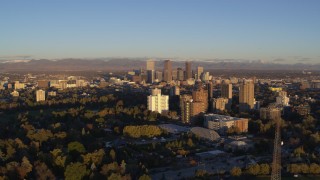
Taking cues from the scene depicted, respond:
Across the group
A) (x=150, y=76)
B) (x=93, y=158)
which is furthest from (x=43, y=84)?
(x=93, y=158)

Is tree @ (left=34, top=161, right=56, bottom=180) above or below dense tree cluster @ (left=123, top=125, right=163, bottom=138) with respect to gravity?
above

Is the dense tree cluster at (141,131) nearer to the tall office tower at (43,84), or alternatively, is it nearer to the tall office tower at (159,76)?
the tall office tower at (43,84)

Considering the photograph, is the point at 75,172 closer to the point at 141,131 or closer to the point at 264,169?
the point at 264,169

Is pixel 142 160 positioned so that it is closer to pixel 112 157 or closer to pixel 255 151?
pixel 112 157

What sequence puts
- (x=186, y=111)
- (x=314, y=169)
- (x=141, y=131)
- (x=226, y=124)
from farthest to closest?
(x=186, y=111)
(x=226, y=124)
(x=141, y=131)
(x=314, y=169)

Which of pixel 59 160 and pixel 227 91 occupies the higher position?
pixel 227 91

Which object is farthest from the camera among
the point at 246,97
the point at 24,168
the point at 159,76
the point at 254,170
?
the point at 159,76

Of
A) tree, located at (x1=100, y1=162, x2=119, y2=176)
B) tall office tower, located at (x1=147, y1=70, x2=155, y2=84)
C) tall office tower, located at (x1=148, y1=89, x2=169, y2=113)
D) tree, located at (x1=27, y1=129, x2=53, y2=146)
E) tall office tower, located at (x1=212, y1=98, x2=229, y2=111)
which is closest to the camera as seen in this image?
tree, located at (x1=100, y1=162, x2=119, y2=176)

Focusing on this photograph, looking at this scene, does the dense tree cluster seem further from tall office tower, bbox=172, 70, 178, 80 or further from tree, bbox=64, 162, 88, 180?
tall office tower, bbox=172, 70, 178, 80

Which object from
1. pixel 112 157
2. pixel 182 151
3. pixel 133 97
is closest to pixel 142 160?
pixel 112 157

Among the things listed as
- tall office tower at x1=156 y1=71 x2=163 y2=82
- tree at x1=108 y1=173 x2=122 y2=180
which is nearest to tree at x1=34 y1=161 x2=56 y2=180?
tree at x1=108 y1=173 x2=122 y2=180
